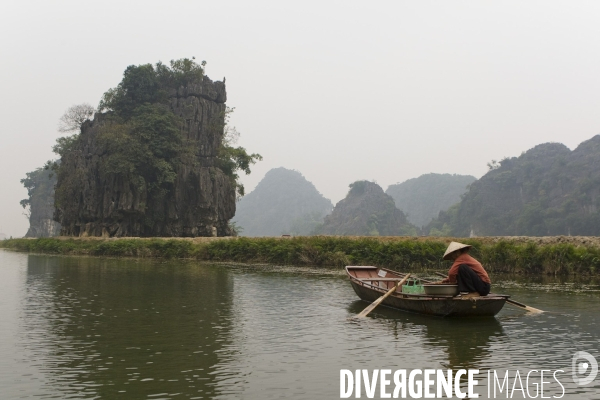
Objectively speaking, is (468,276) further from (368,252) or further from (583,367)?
(368,252)

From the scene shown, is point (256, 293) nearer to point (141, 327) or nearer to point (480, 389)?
point (141, 327)

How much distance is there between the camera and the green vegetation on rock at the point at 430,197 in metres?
178

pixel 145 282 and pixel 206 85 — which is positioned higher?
pixel 206 85

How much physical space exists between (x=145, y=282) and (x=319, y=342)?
13269 mm

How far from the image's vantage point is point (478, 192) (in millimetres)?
110000

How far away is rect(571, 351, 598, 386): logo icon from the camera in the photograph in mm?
8969

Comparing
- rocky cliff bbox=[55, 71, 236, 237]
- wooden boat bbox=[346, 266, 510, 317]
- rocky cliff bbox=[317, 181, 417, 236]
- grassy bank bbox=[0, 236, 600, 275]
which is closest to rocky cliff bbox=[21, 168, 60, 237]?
rocky cliff bbox=[55, 71, 236, 237]

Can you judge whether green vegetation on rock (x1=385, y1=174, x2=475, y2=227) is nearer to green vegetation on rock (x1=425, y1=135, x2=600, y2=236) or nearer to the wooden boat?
green vegetation on rock (x1=425, y1=135, x2=600, y2=236)

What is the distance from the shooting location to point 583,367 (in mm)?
9680

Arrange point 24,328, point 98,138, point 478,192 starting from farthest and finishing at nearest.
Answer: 1. point 478,192
2. point 98,138
3. point 24,328

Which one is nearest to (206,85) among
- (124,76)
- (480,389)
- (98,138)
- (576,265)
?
(124,76)

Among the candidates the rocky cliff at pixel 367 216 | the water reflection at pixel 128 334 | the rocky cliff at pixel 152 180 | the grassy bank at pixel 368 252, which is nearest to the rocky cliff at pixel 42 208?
the rocky cliff at pixel 152 180

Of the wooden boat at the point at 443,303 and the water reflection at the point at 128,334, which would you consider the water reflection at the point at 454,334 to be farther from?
the water reflection at the point at 128,334

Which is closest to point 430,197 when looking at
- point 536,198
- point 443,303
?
point 536,198
